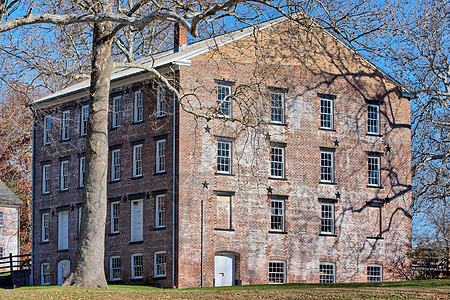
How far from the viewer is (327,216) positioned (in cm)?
4231

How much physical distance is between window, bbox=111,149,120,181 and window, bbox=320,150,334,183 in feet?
35.3

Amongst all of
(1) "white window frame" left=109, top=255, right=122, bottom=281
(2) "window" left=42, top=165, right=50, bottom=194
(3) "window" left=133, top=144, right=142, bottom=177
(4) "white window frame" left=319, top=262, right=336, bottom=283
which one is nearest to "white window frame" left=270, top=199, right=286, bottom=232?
(4) "white window frame" left=319, top=262, right=336, bottom=283

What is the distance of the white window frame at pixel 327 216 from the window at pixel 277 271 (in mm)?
3290

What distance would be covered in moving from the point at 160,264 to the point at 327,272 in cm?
904

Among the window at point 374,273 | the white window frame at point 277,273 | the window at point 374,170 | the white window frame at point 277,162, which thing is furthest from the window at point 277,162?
the window at point 374,273

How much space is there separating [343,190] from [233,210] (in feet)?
23.3

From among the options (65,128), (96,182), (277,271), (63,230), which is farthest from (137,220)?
(96,182)

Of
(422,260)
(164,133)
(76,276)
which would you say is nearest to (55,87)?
(164,133)

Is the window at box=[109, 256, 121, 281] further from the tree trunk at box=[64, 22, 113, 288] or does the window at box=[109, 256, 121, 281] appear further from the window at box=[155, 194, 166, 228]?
the tree trunk at box=[64, 22, 113, 288]

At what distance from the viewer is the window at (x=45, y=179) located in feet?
155

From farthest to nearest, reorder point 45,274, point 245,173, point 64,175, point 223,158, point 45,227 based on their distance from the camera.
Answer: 1. point 45,227
2. point 45,274
3. point 64,175
4. point 245,173
5. point 223,158

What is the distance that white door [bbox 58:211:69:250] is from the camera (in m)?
45.3

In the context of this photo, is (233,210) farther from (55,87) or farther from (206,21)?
(55,87)

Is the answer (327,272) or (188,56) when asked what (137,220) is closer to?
(188,56)
